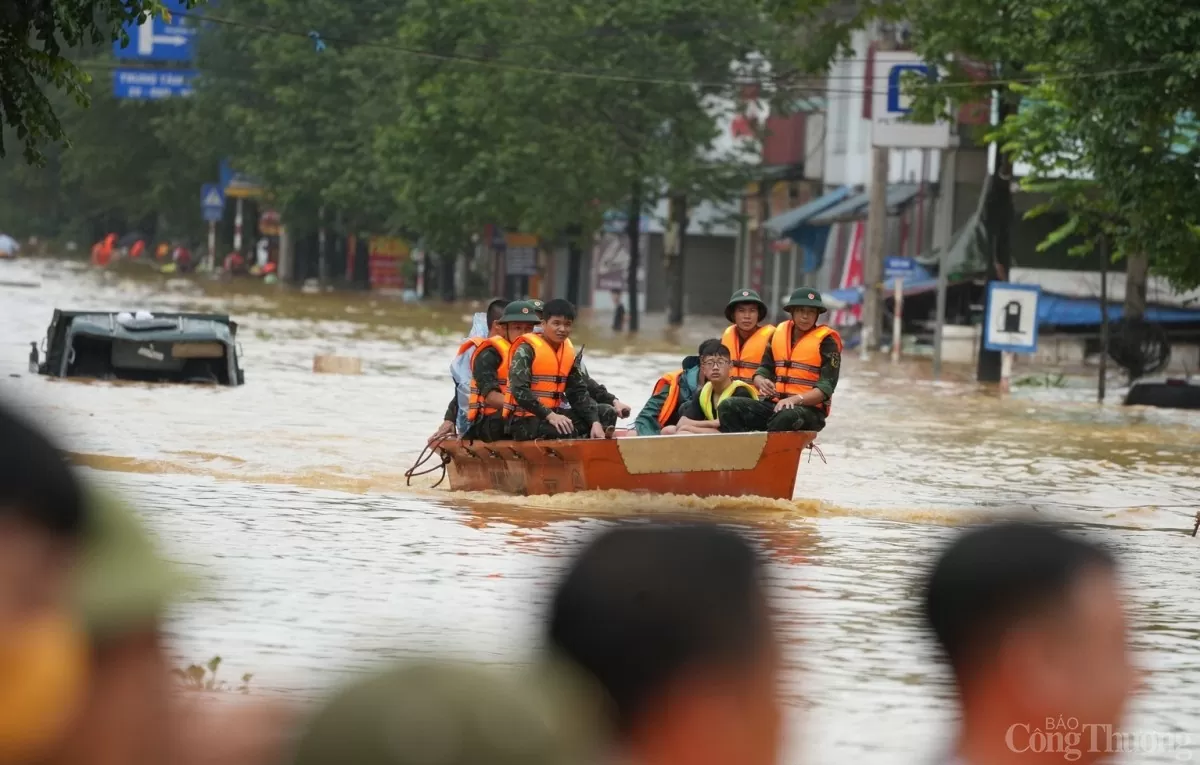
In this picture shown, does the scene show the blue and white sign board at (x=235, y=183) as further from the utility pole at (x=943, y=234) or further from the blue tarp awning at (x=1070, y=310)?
the blue tarp awning at (x=1070, y=310)

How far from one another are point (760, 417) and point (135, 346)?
44.5ft

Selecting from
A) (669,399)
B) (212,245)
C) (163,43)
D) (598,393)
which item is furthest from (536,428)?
(212,245)

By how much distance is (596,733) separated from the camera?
2.72 m

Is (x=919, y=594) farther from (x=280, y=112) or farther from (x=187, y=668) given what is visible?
(x=280, y=112)

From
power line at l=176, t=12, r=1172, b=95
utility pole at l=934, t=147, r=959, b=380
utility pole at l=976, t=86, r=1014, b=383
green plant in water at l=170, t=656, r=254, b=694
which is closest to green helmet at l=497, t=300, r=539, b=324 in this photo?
green plant in water at l=170, t=656, r=254, b=694

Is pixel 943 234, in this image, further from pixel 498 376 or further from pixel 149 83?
pixel 498 376

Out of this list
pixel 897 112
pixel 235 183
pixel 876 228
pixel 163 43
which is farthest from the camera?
pixel 235 183

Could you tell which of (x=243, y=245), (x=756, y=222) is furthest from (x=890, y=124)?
(x=243, y=245)

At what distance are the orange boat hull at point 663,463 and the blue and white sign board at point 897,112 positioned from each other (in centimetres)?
1886

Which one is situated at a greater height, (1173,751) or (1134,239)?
(1134,239)

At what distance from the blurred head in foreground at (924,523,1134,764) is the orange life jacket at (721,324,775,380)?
14.5 meters

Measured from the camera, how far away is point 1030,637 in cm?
328

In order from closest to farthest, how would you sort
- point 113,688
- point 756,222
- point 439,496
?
point 113,688 < point 439,496 < point 756,222

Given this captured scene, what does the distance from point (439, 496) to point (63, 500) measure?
15327mm
